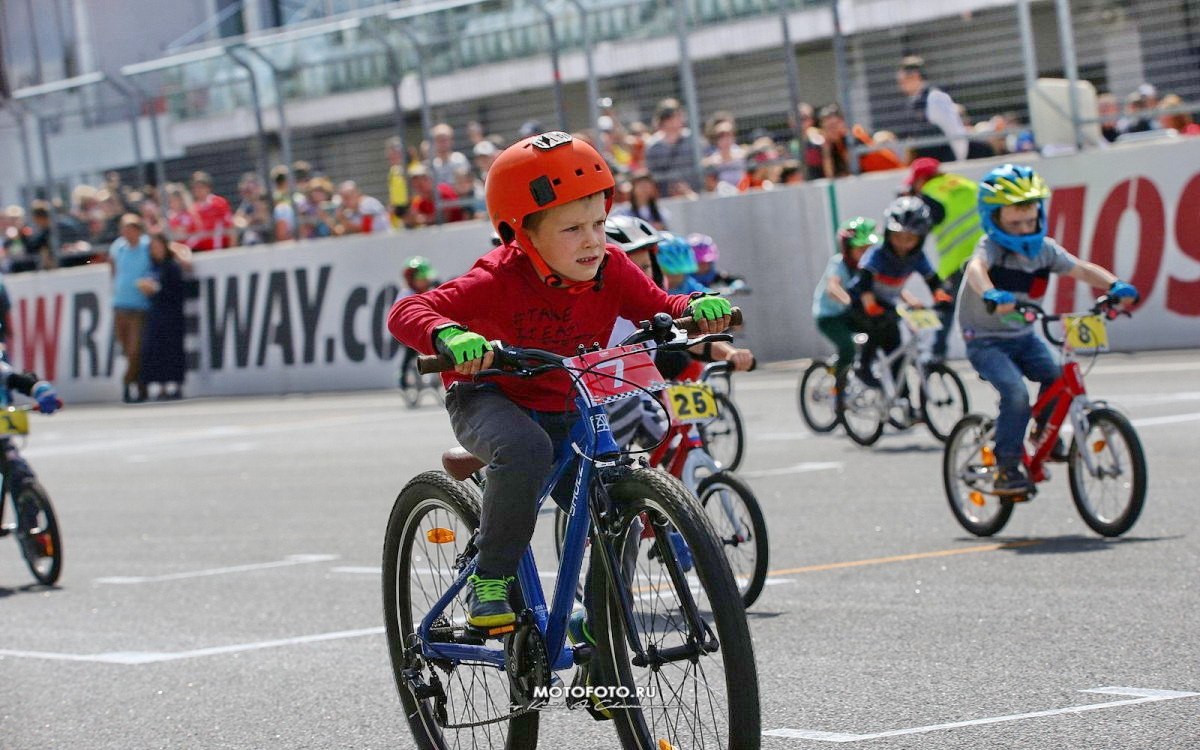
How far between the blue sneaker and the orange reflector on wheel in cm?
39

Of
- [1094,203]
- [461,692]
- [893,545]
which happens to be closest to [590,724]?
[461,692]

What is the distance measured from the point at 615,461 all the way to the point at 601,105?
1778cm

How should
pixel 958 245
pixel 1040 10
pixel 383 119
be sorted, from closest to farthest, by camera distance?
1. pixel 958 245
2. pixel 1040 10
3. pixel 383 119

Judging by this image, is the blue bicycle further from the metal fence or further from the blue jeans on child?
the metal fence

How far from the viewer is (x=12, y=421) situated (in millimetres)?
11234

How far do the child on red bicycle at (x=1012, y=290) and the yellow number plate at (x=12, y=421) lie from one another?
204 inches

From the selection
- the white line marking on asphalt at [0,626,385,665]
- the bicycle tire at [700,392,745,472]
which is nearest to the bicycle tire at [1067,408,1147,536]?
the white line marking on asphalt at [0,626,385,665]

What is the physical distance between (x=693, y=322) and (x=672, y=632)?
917 mm

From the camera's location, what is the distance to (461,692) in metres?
5.75

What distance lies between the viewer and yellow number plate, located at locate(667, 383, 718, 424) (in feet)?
28.8

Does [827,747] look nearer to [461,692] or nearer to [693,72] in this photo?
[461,692]

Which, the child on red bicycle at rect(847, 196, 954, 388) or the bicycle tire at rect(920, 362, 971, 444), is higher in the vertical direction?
the child on red bicycle at rect(847, 196, 954, 388)

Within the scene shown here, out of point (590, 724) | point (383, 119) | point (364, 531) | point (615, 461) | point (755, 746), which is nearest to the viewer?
point (755, 746)

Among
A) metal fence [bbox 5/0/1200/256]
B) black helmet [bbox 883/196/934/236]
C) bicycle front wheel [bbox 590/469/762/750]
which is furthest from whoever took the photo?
metal fence [bbox 5/0/1200/256]
